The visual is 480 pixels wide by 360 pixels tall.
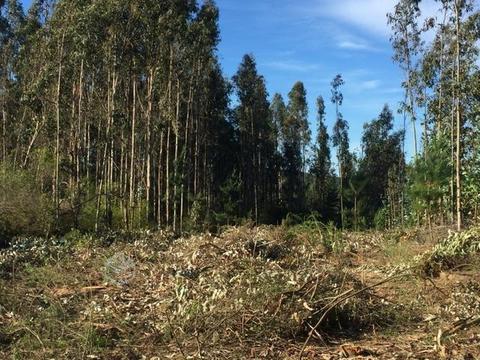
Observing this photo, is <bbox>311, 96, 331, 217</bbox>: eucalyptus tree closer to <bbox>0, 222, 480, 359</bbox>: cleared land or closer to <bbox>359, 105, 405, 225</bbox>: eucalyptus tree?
<bbox>359, 105, 405, 225</bbox>: eucalyptus tree

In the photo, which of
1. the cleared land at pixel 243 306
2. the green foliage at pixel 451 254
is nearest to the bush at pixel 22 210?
the cleared land at pixel 243 306

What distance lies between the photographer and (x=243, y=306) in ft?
15.1

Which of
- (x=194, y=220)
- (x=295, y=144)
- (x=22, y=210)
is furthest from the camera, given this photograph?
(x=295, y=144)

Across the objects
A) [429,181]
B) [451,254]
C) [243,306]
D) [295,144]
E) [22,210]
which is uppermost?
[295,144]

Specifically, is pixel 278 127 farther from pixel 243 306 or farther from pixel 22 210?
pixel 243 306

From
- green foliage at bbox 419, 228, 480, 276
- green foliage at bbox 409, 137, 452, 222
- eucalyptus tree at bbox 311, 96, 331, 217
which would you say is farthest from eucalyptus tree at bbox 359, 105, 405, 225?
green foliage at bbox 419, 228, 480, 276

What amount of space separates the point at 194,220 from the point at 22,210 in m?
6.85

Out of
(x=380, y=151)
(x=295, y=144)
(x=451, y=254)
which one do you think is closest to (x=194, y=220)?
(x=451, y=254)

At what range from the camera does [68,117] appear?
24.8 meters

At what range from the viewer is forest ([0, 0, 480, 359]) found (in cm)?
464

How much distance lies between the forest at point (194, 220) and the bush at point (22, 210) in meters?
0.03

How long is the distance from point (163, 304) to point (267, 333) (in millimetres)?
1299

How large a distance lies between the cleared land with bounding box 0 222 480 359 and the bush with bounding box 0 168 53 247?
578cm

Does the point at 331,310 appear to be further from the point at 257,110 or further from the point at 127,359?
the point at 257,110
